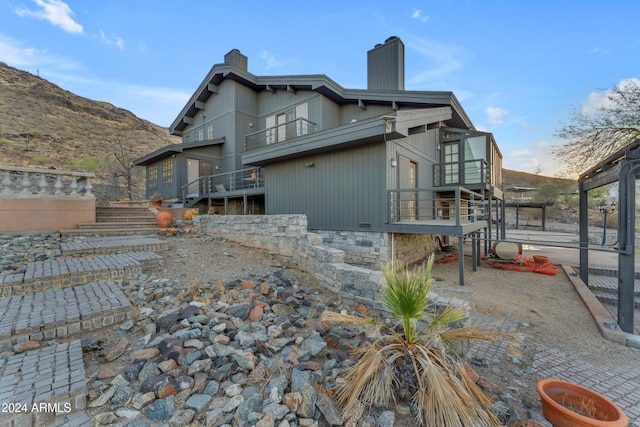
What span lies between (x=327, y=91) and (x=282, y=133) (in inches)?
109

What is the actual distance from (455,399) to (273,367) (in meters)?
1.43

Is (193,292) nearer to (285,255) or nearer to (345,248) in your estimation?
(285,255)

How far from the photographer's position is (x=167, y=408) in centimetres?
181

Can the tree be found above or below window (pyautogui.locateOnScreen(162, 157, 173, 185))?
above

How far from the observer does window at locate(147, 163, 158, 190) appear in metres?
14.8

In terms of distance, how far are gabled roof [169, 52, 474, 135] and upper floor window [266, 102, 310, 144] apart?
0.89 m

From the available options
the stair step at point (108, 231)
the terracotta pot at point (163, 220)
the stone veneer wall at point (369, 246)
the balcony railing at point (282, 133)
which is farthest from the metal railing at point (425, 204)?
the stair step at point (108, 231)

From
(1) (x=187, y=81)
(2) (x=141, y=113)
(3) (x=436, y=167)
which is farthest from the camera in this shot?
(2) (x=141, y=113)

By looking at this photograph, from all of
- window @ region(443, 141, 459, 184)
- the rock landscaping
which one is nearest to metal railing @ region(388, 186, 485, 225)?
window @ region(443, 141, 459, 184)

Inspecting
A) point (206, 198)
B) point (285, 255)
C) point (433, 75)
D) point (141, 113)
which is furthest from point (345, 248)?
point (141, 113)

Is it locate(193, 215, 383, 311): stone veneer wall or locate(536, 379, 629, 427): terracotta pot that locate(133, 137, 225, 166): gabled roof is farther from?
locate(536, 379, 629, 427): terracotta pot

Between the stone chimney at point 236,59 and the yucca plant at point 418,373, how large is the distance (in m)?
13.7

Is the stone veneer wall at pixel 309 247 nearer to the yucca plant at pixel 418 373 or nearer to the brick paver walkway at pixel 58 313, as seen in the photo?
the yucca plant at pixel 418 373

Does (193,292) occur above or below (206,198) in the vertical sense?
below
